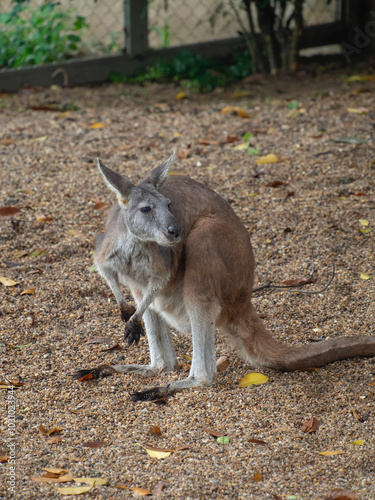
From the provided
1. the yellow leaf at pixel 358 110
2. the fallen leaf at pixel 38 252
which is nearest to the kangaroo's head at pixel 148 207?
the fallen leaf at pixel 38 252

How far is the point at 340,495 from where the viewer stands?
2188mm

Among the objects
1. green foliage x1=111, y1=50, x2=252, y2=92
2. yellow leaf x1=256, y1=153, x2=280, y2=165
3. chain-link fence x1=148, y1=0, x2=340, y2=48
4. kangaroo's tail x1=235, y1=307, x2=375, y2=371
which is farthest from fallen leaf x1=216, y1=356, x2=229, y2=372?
chain-link fence x1=148, y1=0, x2=340, y2=48

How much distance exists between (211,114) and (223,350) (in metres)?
3.34

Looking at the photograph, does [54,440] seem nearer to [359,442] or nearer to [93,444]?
[93,444]

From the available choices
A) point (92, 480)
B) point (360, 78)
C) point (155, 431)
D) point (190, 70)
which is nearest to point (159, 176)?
point (155, 431)

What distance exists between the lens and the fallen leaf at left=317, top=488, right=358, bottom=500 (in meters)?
2.17

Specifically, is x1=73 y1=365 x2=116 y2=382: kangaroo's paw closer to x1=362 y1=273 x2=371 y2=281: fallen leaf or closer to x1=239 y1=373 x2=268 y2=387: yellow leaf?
x1=239 y1=373 x2=268 y2=387: yellow leaf

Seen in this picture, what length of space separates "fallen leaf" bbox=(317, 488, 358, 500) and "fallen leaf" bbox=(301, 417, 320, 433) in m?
0.41

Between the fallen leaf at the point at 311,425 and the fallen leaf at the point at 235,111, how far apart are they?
153 inches

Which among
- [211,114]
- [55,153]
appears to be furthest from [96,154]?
[211,114]

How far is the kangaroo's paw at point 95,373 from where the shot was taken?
2.99 metres

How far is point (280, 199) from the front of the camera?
4648 mm

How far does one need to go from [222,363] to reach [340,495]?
1.10m

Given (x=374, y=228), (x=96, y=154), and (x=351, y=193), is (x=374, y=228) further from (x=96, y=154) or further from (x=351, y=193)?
(x=96, y=154)
